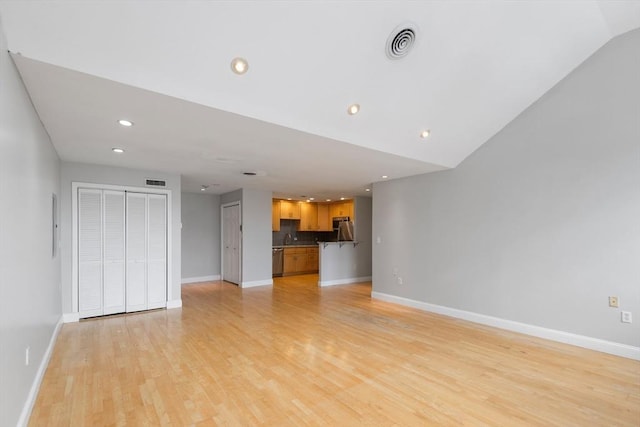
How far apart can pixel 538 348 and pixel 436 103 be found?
3043mm

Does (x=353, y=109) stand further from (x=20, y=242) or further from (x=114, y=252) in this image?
(x=114, y=252)

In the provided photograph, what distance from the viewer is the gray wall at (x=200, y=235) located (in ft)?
25.6

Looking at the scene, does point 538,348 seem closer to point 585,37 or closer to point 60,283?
point 585,37

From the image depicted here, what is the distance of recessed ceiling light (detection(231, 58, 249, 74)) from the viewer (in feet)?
7.28

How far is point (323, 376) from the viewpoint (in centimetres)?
283

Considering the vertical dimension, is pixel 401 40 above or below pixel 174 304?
above

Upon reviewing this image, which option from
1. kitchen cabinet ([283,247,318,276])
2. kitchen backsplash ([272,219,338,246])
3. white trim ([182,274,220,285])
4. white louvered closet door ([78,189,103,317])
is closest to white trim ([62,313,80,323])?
white louvered closet door ([78,189,103,317])

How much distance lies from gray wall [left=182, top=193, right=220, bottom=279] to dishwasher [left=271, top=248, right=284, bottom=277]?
60.7 inches

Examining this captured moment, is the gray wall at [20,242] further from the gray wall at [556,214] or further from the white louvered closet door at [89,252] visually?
the gray wall at [556,214]

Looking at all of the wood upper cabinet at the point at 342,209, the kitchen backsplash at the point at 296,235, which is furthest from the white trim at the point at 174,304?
the wood upper cabinet at the point at 342,209

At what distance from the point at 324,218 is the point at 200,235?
4009 millimetres

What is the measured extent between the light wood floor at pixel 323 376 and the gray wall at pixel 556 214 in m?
0.48

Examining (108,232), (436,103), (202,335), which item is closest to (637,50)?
(436,103)

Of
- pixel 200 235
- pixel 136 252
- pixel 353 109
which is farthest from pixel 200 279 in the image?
pixel 353 109
